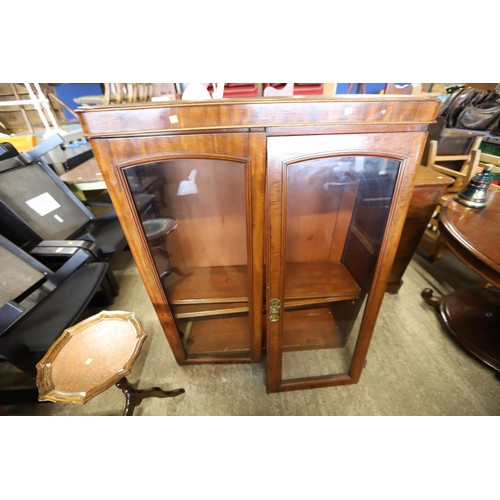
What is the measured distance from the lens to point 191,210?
108 centimetres

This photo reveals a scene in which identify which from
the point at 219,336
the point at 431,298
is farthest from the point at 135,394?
the point at 431,298

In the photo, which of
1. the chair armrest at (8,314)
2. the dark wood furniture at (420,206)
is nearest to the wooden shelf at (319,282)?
the dark wood furniture at (420,206)

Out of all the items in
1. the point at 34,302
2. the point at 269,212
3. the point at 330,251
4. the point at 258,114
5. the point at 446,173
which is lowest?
the point at 34,302

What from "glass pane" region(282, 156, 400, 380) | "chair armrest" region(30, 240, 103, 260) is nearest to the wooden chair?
"glass pane" region(282, 156, 400, 380)

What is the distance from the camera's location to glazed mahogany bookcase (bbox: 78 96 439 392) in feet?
2.01

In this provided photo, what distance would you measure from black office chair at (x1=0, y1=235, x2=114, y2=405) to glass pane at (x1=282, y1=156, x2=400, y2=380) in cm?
116

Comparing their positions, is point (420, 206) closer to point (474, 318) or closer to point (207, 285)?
point (474, 318)

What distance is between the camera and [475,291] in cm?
168

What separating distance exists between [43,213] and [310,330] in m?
2.09

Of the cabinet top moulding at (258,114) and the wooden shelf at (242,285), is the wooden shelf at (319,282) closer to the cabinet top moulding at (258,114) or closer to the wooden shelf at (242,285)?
the wooden shelf at (242,285)

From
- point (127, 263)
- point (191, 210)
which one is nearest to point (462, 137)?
point (191, 210)

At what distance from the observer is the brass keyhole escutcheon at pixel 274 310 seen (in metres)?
0.88

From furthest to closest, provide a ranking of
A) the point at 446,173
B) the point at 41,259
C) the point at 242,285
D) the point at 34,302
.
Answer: the point at 446,173
the point at 41,259
the point at 34,302
the point at 242,285

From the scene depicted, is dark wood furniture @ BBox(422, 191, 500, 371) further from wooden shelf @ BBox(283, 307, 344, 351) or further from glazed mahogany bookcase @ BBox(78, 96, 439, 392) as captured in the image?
wooden shelf @ BBox(283, 307, 344, 351)
